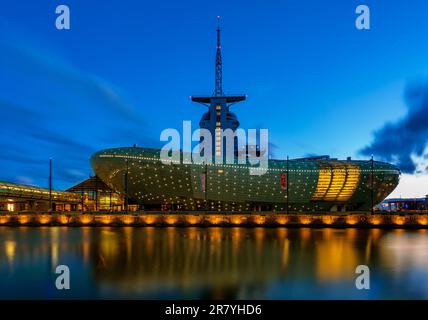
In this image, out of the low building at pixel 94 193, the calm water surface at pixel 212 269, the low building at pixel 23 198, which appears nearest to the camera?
the calm water surface at pixel 212 269

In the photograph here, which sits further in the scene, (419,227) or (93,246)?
(419,227)

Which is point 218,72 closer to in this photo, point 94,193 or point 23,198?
point 94,193

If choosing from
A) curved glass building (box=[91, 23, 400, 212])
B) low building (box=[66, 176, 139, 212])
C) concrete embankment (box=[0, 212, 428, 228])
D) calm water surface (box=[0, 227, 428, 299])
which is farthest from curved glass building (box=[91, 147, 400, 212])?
calm water surface (box=[0, 227, 428, 299])

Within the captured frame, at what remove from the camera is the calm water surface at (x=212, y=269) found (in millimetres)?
15531

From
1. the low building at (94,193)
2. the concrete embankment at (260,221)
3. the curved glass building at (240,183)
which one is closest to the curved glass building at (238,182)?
the curved glass building at (240,183)

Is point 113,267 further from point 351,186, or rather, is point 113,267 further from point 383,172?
point 383,172

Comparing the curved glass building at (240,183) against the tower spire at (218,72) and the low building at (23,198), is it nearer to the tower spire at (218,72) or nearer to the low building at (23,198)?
the low building at (23,198)

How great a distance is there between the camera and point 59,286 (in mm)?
16766

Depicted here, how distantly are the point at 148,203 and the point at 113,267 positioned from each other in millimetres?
78403

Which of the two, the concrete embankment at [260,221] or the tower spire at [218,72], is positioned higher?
the tower spire at [218,72]

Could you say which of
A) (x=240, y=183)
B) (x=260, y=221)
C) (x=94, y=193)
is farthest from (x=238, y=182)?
(x=94, y=193)

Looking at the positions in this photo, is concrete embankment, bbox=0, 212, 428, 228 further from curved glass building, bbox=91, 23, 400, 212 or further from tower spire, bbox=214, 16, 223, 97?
tower spire, bbox=214, 16, 223, 97

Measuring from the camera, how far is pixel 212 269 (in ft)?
65.2
